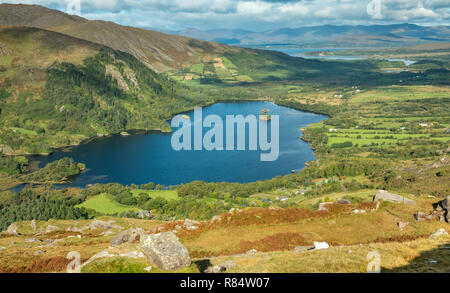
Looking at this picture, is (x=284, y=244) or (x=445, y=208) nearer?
(x=284, y=244)

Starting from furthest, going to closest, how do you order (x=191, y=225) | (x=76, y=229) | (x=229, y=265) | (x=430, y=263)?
(x=76, y=229), (x=191, y=225), (x=229, y=265), (x=430, y=263)

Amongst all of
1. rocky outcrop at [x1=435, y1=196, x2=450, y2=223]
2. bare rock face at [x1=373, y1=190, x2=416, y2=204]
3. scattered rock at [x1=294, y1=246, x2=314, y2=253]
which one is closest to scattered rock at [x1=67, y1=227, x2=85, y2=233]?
scattered rock at [x1=294, y1=246, x2=314, y2=253]

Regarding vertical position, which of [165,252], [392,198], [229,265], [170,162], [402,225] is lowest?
[170,162]

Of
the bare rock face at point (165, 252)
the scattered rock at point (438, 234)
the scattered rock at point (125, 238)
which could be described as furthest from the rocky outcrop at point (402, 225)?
the scattered rock at point (125, 238)

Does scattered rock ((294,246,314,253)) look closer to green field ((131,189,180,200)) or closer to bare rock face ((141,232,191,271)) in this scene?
bare rock face ((141,232,191,271))

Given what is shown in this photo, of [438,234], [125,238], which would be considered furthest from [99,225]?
[438,234]

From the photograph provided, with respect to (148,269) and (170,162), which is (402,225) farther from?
(170,162)
